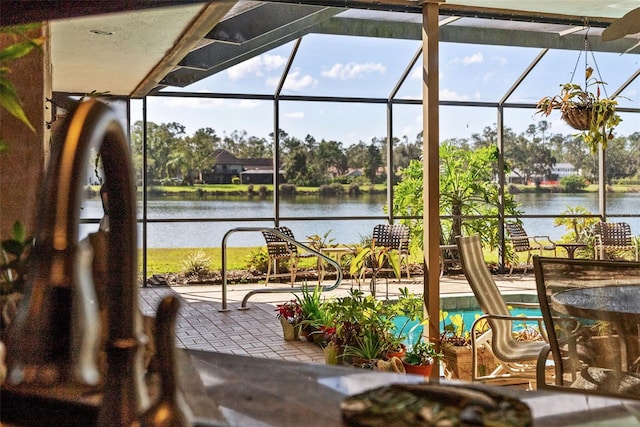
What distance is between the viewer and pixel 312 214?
8211mm

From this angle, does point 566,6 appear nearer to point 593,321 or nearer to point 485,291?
point 485,291

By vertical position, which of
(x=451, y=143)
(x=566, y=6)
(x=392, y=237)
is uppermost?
(x=566, y=6)

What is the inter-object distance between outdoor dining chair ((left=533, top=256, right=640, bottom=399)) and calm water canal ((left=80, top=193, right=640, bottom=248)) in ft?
15.9

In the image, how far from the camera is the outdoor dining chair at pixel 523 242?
8.65 metres

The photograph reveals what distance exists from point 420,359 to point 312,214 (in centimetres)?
458

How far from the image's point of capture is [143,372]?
0.34m

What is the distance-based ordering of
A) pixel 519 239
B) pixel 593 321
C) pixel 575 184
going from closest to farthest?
pixel 593 321 → pixel 519 239 → pixel 575 184

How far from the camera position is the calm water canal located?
763 cm

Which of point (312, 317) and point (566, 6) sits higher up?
point (566, 6)

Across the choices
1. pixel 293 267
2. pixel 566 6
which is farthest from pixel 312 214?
pixel 566 6

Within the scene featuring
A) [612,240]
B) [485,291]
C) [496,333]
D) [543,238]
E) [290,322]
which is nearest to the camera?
[496,333]

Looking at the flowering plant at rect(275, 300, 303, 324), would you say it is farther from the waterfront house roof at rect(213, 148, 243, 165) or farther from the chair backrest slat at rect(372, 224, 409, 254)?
the waterfront house roof at rect(213, 148, 243, 165)

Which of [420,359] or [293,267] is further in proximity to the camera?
[293,267]

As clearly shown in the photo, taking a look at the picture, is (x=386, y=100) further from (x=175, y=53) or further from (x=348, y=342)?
(x=348, y=342)
